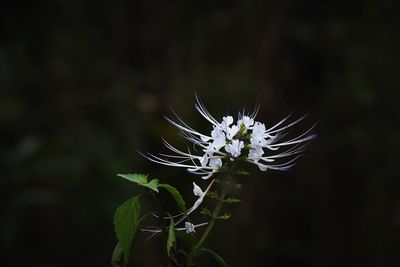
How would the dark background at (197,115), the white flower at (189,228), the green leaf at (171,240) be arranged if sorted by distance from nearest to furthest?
1. the green leaf at (171,240)
2. the white flower at (189,228)
3. the dark background at (197,115)

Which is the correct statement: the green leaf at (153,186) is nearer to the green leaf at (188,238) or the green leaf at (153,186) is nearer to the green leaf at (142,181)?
the green leaf at (142,181)

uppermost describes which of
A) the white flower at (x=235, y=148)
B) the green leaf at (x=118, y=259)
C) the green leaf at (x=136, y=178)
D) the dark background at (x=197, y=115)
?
the dark background at (x=197, y=115)

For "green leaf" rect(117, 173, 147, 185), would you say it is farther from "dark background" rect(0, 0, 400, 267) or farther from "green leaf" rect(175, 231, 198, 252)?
"dark background" rect(0, 0, 400, 267)

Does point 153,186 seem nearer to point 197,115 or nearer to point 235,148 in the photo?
point 235,148

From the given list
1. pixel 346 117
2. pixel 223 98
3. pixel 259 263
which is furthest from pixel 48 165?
pixel 346 117

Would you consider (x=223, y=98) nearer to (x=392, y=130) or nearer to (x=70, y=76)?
(x=392, y=130)

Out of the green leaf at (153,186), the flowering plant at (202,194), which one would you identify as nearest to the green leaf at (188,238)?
the flowering plant at (202,194)

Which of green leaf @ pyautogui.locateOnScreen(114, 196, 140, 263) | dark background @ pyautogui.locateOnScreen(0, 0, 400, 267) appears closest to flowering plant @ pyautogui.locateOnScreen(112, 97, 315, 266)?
green leaf @ pyautogui.locateOnScreen(114, 196, 140, 263)
